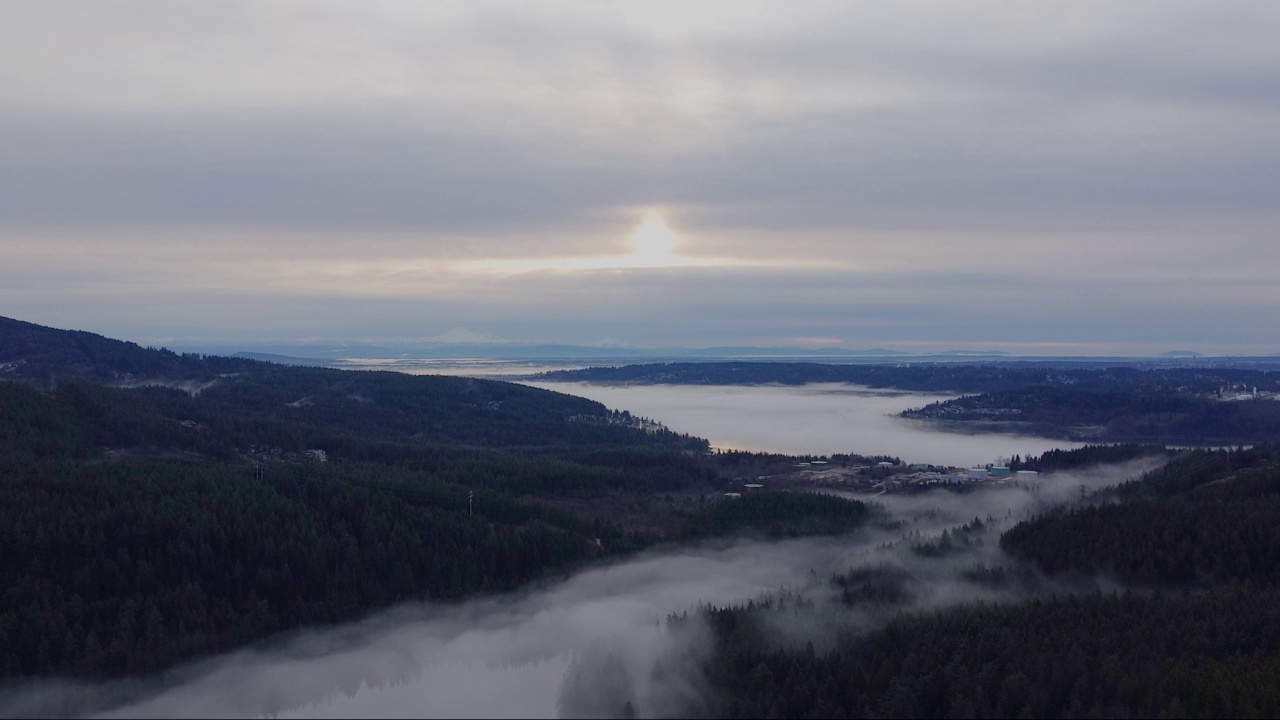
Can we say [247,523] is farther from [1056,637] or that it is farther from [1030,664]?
[1056,637]

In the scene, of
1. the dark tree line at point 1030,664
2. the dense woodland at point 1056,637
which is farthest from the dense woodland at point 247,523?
the dark tree line at point 1030,664

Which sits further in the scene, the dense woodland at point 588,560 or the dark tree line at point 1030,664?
the dense woodland at point 588,560

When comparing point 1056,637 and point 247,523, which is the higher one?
point 247,523

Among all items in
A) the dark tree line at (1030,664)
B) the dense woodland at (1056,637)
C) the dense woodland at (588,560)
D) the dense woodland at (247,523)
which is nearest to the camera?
the dark tree line at (1030,664)

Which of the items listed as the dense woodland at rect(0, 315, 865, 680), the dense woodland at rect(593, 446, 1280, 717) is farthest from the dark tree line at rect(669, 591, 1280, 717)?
the dense woodland at rect(0, 315, 865, 680)

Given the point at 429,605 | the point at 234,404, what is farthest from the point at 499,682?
the point at 234,404

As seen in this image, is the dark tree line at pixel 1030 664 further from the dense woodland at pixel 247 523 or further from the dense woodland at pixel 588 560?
the dense woodland at pixel 247 523

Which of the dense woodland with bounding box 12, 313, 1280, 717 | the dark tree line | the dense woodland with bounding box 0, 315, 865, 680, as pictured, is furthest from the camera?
the dense woodland with bounding box 0, 315, 865, 680

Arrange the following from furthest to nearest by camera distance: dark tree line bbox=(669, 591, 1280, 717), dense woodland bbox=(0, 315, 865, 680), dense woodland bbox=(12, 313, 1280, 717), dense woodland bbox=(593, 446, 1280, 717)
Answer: dense woodland bbox=(0, 315, 865, 680) → dense woodland bbox=(12, 313, 1280, 717) → dense woodland bbox=(593, 446, 1280, 717) → dark tree line bbox=(669, 591, 1280, 717)

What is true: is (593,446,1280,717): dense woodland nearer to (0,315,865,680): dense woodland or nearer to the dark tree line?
the dark tree line

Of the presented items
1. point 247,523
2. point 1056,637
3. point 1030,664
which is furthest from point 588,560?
point 1030,664

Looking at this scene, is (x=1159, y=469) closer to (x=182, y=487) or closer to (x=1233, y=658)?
(x=1233, y=658)
